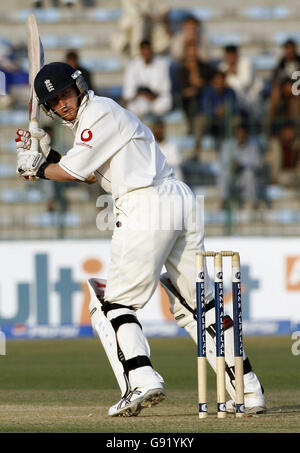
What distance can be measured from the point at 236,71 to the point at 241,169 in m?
1.79

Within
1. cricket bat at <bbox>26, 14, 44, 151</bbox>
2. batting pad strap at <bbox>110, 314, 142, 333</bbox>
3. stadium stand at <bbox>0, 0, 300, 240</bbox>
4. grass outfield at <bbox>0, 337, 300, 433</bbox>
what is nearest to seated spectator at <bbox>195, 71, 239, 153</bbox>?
stadium stand at <bbox>0, 0, 300, 240</bbox>

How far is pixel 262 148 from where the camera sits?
1418 centimetres

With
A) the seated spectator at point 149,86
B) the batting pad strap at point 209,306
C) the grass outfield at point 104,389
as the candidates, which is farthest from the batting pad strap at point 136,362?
the seated spectator at point 149,86

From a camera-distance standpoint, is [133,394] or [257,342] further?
[257,342]

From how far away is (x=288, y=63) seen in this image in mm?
14781

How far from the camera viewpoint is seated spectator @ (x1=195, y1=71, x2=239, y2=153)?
46.4 ft

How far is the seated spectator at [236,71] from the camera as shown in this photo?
14797 millimetres

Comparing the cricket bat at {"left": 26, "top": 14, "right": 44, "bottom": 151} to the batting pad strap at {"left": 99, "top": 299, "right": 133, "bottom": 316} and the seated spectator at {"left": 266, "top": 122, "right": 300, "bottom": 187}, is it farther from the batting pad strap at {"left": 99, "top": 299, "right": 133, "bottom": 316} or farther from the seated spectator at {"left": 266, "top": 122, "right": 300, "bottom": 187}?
the seated spectator at {"left": 266, "top": 122, "right": 300, "bottom": 187}

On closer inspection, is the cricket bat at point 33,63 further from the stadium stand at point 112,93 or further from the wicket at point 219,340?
the stadium stand at point 112,93

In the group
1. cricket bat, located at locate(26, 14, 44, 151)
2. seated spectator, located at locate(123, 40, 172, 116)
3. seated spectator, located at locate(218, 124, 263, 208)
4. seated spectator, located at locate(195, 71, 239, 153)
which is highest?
seated spectator, located at locate(123, 40, 172, 116)

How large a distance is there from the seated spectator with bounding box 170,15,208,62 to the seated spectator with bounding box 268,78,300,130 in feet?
4.29

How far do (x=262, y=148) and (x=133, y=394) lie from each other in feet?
27.9
